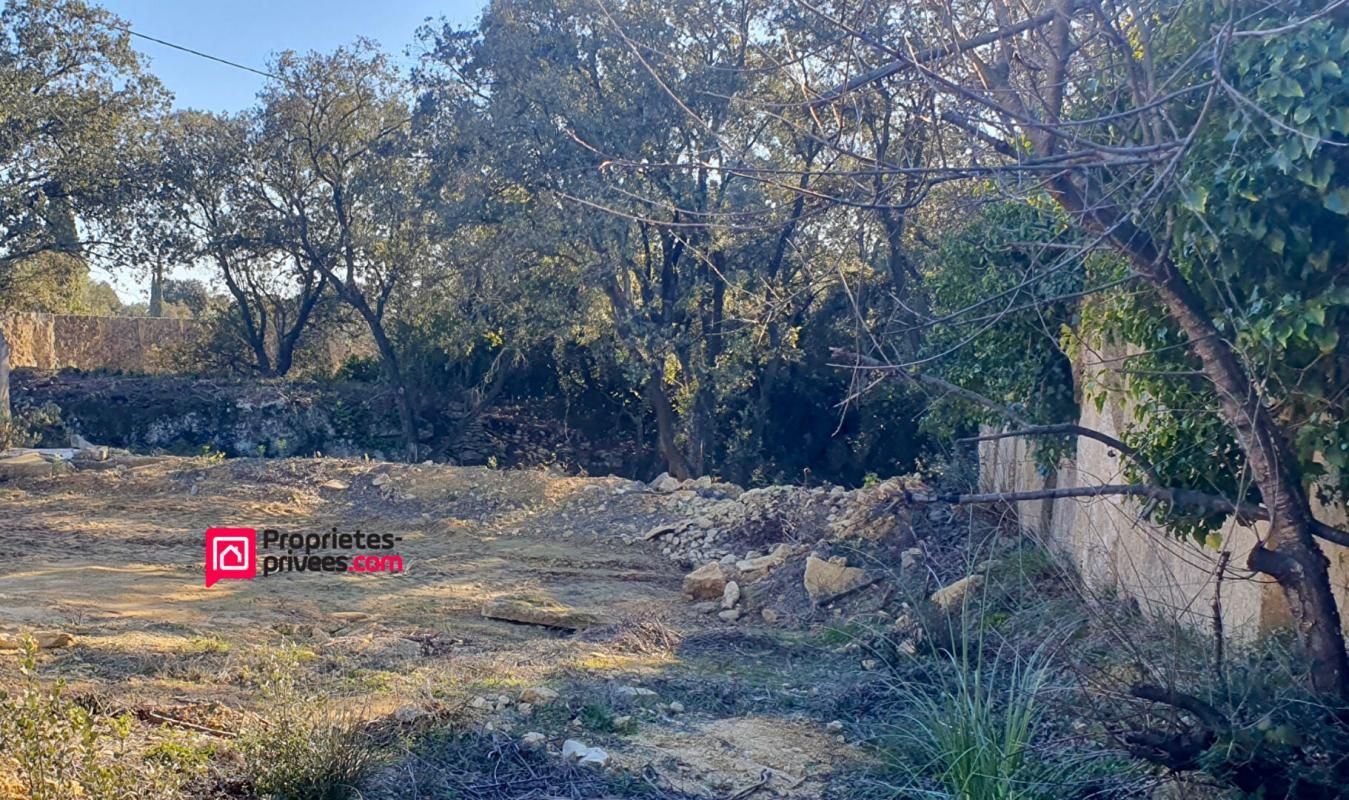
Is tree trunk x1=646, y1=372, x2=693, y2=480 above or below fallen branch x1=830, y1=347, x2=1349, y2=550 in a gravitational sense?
below

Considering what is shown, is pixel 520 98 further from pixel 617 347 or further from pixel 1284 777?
pixel 1284 777

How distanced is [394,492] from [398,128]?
8.29m

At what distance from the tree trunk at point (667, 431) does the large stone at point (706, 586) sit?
772 cm

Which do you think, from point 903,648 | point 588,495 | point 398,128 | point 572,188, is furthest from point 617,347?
point 903,648

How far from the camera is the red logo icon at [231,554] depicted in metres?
9.52

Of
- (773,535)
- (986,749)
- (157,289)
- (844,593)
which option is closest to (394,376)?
(157,289)

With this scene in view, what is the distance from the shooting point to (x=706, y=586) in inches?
356

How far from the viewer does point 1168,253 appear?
3645 mm

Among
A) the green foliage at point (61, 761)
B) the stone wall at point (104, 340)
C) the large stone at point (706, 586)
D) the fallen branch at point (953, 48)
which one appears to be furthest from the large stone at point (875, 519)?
the stone wall at point (104, 340)

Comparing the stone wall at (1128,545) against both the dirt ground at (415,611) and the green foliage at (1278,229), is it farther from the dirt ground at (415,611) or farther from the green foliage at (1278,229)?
the dirt ground at (415,611)

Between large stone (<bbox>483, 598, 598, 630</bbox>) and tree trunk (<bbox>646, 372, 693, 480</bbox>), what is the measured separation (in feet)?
28.3

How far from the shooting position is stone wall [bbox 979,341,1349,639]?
4.40 m

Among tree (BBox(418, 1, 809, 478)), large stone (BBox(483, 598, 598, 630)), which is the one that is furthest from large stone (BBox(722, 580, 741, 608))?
tree (BBox(418, 1, 809, 478))

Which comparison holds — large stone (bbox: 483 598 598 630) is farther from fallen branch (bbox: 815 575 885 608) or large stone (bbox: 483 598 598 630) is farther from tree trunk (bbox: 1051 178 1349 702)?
tree trunk (bbox: 1051 178 1349 702)
